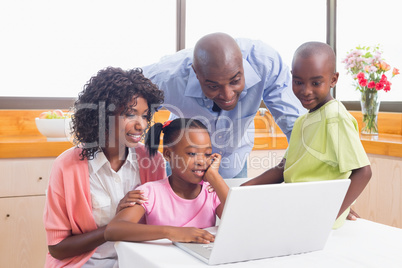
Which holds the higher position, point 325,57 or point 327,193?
point 325,57

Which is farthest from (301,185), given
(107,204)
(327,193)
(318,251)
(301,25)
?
(301,25)

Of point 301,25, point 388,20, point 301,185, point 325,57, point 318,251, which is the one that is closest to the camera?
point 301,185

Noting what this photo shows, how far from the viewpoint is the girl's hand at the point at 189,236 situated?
931 millimetres

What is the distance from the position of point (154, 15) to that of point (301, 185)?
227cm

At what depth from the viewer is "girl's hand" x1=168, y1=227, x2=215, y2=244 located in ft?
3.05

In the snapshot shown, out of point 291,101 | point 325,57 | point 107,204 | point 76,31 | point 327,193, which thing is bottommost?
point 107,204

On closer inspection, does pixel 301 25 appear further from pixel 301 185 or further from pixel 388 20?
pixel 301 185

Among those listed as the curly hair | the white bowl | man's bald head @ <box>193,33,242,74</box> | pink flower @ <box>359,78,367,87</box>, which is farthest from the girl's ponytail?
pink flower @ <box>359,78,367,87</box>

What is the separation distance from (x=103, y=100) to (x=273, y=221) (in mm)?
639

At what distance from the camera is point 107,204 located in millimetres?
1247

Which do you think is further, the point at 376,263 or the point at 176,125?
the point at 176,125

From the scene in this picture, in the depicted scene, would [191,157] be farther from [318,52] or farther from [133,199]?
[318,52]

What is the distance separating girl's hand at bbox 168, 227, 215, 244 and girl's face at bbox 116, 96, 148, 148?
374mm

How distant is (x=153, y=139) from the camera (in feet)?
4.45
